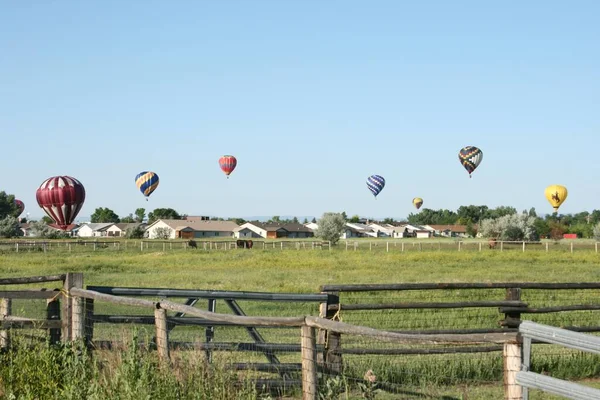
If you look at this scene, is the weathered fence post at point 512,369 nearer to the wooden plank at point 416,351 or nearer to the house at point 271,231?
the wooden plank at point 416,351

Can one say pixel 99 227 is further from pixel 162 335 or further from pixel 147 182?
pixel 162 335

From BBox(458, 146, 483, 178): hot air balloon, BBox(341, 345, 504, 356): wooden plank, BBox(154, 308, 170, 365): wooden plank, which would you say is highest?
BBox(458, 146, 483, 178): hot air balloon

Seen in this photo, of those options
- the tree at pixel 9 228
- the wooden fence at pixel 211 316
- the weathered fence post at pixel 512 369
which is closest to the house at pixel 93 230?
the tree at pixel 9 228

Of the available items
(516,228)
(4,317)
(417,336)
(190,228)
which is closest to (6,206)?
(190,228)

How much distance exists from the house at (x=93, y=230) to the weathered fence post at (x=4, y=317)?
169806 millimetres

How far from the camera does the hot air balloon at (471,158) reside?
8675 cm

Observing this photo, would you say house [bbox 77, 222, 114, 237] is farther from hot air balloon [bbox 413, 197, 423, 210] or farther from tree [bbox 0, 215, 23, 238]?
hot air balloon [bbox 413, 197, 423, 210]

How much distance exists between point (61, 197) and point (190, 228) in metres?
115

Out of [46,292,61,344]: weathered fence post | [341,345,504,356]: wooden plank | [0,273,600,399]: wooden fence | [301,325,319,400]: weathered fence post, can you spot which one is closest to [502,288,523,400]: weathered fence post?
[0,273,600,399]: wooden fence

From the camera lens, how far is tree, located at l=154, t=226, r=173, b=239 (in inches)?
5906

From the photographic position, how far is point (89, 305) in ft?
36.2

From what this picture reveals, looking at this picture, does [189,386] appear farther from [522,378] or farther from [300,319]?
[522,378]

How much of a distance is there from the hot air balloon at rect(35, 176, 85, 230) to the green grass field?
2.89 metres

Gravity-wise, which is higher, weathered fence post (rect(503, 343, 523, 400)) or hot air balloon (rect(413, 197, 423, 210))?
hot air balloon (rect(413, 197, 423, 210))
